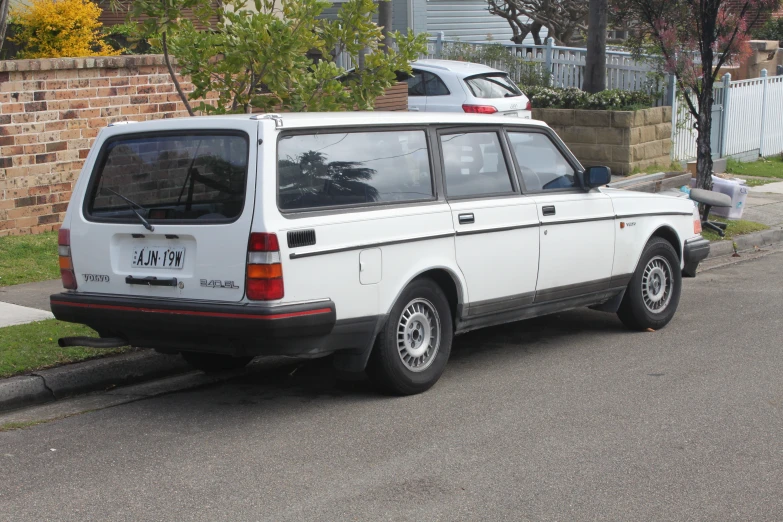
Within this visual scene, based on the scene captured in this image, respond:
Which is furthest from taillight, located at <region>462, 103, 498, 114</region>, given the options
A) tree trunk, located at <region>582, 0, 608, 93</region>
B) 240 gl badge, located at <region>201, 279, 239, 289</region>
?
240 gl badge, located at <region>201, 279, 239, 289</region>

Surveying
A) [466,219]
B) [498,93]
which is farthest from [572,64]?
[466,219]

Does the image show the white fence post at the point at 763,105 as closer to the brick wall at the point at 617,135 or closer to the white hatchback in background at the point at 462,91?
the brick wall at the point at 617,135

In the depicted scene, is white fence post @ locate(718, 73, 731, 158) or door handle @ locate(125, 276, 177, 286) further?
white fence post @ locate(718, 73, 731, 158)

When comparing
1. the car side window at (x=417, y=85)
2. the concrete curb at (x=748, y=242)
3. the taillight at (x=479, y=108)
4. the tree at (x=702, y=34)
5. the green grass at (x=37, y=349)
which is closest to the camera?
the green grass at (x=37, y=349)

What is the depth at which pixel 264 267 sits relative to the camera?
565 centimetres

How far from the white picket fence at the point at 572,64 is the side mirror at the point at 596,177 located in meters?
9.52

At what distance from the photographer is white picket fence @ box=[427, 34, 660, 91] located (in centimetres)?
1802

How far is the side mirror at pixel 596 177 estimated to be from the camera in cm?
758

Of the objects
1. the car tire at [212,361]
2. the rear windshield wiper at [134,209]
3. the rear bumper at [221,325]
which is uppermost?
the rear windshield wiper at [134,209]

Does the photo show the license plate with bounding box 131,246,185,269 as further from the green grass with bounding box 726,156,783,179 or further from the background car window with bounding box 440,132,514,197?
the green grass with bounding box 726,156,783,179

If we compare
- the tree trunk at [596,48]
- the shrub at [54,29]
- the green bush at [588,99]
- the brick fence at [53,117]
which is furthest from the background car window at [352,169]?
the tree trunk at [596,48]

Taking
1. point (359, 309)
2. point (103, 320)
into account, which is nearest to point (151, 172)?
point (103, 320)

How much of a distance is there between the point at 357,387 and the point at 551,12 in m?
24.6

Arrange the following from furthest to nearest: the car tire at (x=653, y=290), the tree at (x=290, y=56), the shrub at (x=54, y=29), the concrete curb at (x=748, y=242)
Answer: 1. the shrub at (x=54, y=29)
2. the concrete curb at (x=748, y=242)
3. the car tire at (x=653, y=290)
4. the tree at (x=290, y=56)
